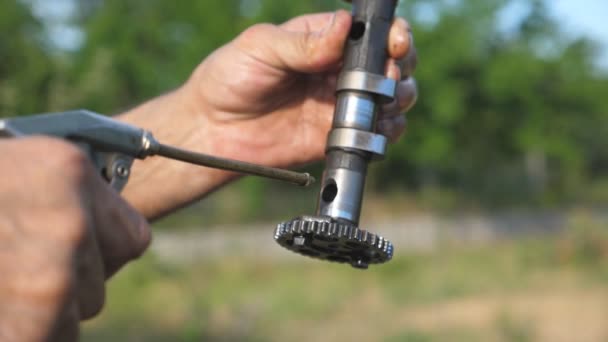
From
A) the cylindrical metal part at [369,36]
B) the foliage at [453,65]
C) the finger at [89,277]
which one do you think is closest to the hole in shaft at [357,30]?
the cylindrical metal part at [369,36]

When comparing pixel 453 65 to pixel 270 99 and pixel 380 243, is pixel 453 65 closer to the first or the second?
pixel 270 99

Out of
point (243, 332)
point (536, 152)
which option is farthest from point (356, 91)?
Answer: point (536, 152)

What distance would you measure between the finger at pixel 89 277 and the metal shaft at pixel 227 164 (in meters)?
0.24

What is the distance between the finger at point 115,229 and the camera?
2.93 ft

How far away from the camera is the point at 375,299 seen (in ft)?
28.3

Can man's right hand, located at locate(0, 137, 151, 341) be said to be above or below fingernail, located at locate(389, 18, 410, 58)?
below

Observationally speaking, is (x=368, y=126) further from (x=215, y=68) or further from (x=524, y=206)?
(x=524, y=206)

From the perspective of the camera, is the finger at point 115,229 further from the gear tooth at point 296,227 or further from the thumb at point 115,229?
the gear tooth at point 296,227

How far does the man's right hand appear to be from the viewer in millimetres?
787

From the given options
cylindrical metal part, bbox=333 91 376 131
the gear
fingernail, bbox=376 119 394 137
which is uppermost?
fingernail, bbox=376 119 394 137

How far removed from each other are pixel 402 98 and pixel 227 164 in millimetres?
666

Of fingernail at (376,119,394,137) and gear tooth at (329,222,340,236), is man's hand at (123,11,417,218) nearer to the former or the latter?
fingernail at (376,119,394,137)

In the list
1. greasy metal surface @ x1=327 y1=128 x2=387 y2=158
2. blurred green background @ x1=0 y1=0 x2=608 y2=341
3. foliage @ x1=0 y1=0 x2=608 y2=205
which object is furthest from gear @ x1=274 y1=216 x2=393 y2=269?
foliage @ x1=0 y1=0 x2=608 y2=205

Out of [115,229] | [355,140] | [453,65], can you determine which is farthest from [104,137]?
[453,65]
